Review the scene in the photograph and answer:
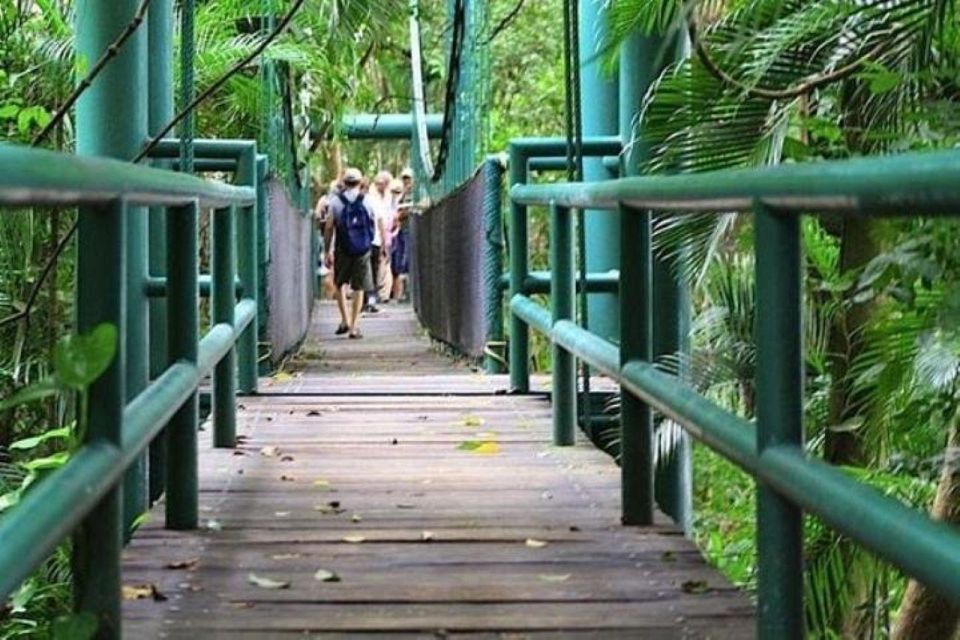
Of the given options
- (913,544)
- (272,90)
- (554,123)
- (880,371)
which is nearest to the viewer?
(913,544)

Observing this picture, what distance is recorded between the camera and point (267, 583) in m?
2.93

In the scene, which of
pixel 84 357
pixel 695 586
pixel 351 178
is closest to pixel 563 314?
pixel 695 586

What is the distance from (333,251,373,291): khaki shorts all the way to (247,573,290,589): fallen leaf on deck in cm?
946

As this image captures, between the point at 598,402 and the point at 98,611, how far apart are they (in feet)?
11.8

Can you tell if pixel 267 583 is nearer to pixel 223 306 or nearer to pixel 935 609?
pixel 223 306

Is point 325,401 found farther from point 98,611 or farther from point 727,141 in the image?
point 98,611

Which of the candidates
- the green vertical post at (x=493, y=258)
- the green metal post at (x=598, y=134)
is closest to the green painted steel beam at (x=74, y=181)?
Result: the green metal post at (x=598, y=134)

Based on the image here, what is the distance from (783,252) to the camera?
74.5 inches

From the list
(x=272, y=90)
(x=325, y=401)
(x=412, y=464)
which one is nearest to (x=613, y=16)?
(x=412, y=464)

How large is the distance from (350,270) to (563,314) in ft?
26.6

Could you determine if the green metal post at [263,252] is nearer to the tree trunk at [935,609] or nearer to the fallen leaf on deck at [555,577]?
the tree trunk at [935,609]

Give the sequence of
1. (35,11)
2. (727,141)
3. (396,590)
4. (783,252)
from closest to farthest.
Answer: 1. (783,252)
2. (396,590)
3. (727,141)
4. (35,11)

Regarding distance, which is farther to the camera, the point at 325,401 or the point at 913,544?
the point at 325,401

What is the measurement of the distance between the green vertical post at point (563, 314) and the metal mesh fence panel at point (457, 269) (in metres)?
2.56
